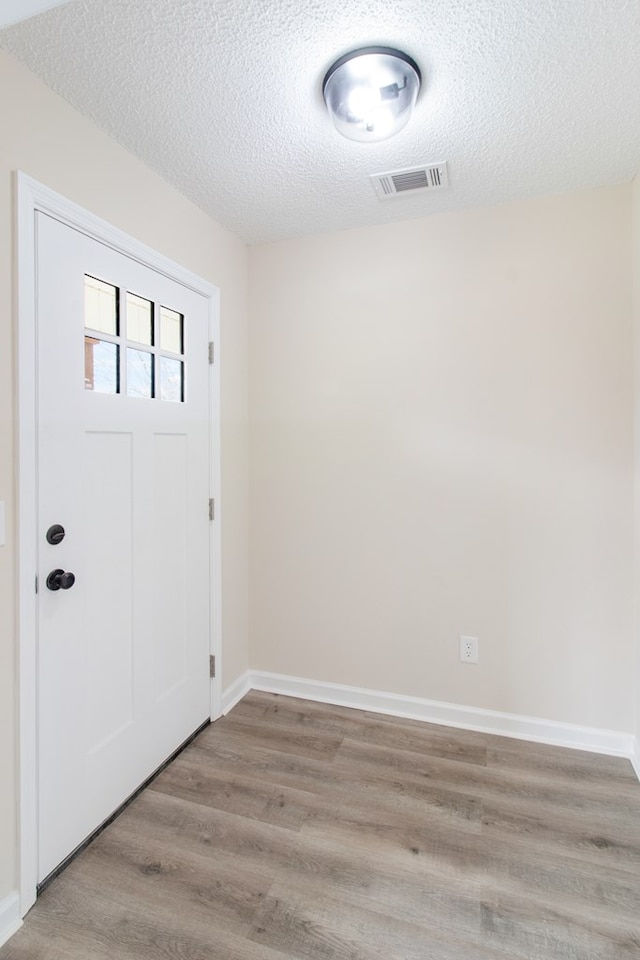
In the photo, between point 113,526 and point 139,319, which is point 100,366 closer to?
point 139,319

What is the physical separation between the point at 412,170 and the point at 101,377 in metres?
1.51

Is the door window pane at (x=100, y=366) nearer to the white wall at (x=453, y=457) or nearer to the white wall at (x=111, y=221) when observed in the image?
the white wall at (x=111, y=221)

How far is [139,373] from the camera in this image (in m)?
1.97

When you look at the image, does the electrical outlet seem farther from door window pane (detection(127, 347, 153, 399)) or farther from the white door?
door window pane (detection(127, 347, 153, 399))

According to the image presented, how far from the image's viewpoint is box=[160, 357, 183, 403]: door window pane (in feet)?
6.90

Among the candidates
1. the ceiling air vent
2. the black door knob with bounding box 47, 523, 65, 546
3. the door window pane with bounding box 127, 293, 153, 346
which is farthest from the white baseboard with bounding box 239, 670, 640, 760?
the ceiling air vent

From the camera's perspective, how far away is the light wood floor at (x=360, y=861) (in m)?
1.35

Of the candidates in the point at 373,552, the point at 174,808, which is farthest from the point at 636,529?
the point at 174,808

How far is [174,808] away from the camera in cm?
186

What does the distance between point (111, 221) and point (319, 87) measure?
864 mm

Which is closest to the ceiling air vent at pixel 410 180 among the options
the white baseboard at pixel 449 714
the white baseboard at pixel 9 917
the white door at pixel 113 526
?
the white door at pixel 113 526

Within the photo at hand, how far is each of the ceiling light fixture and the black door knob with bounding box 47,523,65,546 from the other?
1632mm

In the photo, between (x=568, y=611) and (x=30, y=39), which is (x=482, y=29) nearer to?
(x=30, y=39)

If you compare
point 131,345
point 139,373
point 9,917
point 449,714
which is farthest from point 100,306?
point 449,714
